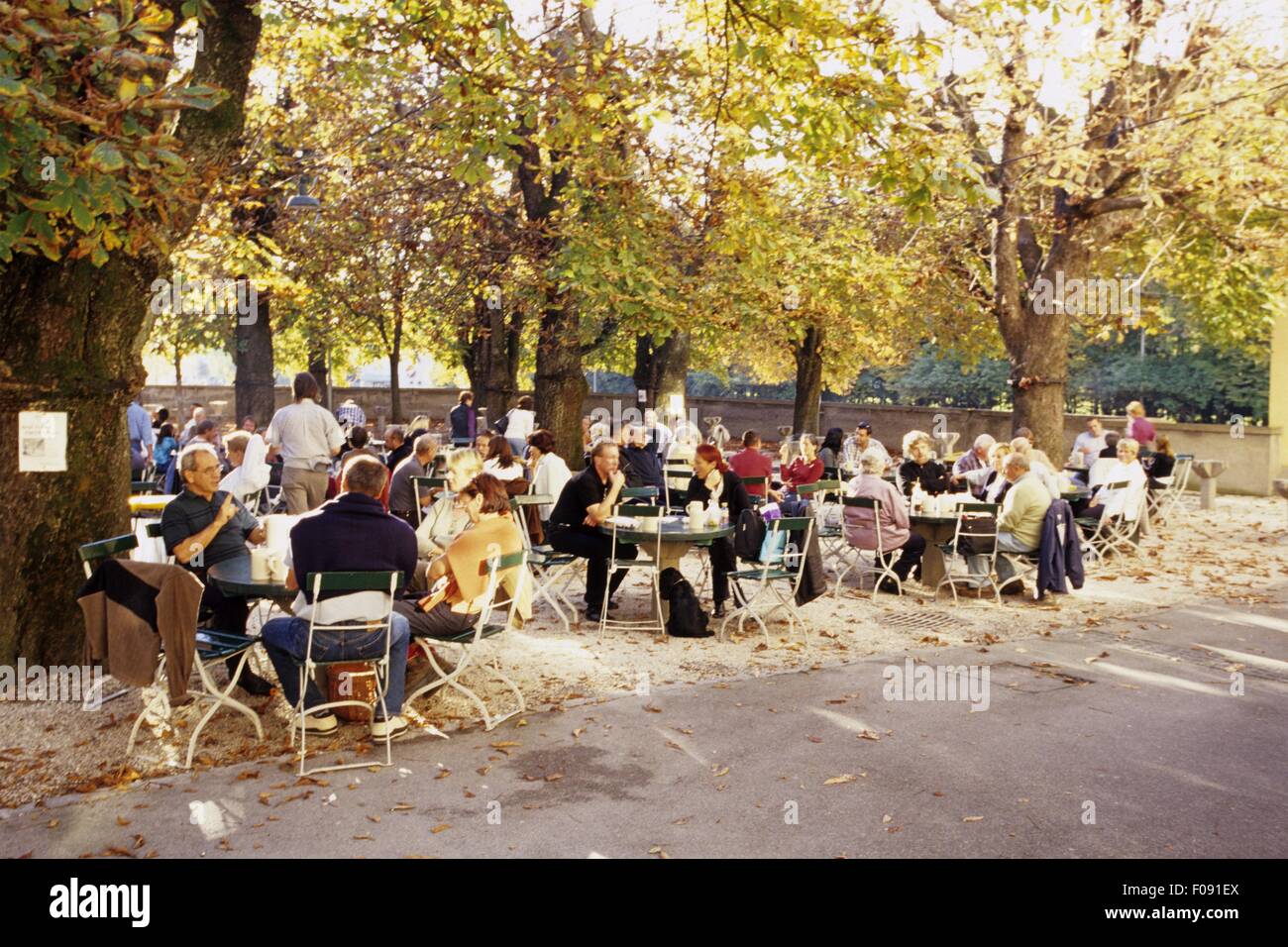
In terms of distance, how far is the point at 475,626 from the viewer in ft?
24.7

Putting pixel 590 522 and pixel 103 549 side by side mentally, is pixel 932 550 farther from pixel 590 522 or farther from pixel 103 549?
pixel 103 549

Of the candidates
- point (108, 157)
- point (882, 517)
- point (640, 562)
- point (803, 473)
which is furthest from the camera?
point (803, 473)

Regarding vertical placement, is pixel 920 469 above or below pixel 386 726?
above

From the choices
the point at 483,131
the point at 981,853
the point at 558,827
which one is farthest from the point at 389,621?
the point at 483,131

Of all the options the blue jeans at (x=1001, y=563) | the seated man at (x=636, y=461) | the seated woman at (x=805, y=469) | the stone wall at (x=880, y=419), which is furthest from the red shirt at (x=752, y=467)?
the stone wall at (x=880, y=419)

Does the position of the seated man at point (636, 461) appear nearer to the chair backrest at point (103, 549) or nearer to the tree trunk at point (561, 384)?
the tree trunk at point (561, 384)

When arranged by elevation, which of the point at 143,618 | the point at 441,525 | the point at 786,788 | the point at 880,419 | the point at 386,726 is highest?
the point at 880,419

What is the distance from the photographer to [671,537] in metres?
10.2

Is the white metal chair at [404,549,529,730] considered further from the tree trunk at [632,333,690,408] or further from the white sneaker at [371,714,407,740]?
the tree trunk at [632,333,690,408]

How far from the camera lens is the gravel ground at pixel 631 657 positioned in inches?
263

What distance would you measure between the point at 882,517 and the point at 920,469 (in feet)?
6.19

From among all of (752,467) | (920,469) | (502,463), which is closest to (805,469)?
(752,467)

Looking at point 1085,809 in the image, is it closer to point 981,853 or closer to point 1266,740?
point 981,853

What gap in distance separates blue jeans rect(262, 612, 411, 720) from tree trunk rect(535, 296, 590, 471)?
37.7 ft
